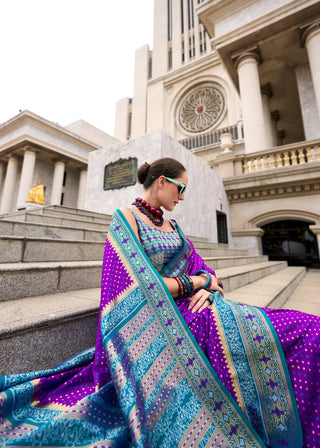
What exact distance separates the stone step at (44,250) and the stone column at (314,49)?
10.6 metres

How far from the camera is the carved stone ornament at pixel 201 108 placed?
Result: 20.3 meters

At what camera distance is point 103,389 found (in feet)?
3.17

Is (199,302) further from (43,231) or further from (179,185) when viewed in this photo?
(43,231)

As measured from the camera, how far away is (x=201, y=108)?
21.4 meters

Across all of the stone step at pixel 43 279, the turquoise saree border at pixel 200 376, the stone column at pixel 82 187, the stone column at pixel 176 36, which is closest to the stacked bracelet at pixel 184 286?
the turquoise saree border at pixel 200 376

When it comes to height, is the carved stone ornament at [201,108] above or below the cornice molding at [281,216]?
above

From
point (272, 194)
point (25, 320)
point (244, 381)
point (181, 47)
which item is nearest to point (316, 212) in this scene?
point (272, 194)

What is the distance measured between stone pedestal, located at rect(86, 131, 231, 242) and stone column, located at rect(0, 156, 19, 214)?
53.1 feet

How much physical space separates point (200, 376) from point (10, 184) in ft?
77.7

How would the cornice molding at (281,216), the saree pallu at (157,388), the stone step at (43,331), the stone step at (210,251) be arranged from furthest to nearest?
the cornice molding at (281,216) → the stone step at (210,251) → the stone step at (43,331) → the saree pallu at (157,388)

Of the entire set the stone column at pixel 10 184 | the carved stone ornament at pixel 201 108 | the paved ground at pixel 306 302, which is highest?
the carved stone ornament at pixel 201 108

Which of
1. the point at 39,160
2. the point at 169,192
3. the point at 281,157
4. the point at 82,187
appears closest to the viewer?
the point at 169,192

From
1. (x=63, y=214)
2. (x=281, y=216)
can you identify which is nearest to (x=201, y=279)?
(x=63, y=214)

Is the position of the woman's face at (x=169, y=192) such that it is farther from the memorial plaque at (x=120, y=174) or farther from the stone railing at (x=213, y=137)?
the stone railing at (x=213, y=137)
